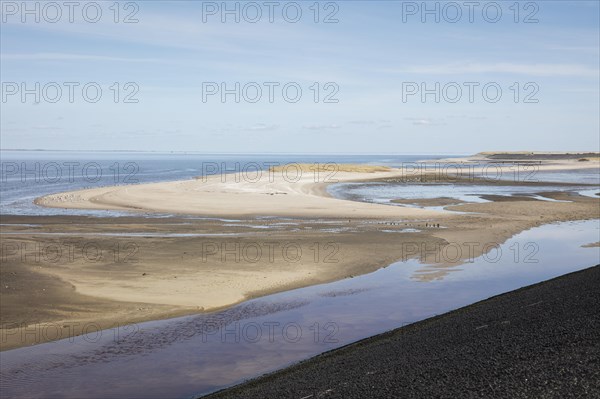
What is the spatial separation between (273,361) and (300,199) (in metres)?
38.3

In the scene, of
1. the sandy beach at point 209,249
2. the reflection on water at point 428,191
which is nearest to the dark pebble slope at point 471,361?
the sandy beach at point 209,249

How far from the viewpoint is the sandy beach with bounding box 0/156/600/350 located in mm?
16906

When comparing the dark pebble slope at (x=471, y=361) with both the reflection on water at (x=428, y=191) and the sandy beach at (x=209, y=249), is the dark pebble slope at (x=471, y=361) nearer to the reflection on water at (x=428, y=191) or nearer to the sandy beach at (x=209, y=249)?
the sandy beach at (x=209, y=249)

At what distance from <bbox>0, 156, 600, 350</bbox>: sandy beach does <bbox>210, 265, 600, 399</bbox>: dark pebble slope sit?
6208 mm

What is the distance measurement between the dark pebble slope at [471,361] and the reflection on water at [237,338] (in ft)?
4.23

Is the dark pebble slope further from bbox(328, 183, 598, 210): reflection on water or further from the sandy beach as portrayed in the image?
bbox(328, 183, 598, 210): reflection on water

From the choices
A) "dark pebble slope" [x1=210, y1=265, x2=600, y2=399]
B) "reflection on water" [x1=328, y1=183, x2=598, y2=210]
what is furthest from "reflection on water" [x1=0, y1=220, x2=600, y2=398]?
"reflection on water" [x1=328, y1=183, x2=598, y2=210]

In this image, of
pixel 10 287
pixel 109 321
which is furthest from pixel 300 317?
pixel 10 287

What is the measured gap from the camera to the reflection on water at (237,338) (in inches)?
452

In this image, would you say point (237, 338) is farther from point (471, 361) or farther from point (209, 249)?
point (209, 249)

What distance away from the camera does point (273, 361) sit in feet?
41.4

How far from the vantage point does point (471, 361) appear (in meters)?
9.96

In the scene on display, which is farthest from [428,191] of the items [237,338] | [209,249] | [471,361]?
[471,361]

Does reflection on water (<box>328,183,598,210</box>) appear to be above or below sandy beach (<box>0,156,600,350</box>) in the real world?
above
